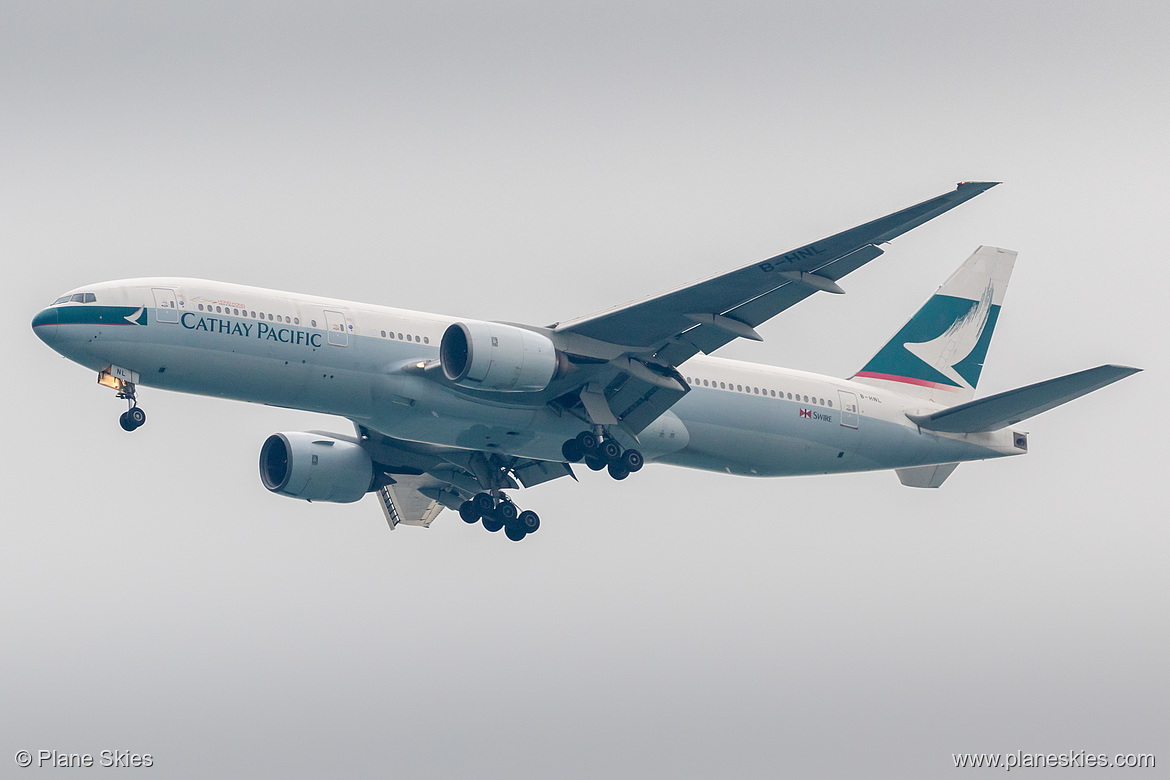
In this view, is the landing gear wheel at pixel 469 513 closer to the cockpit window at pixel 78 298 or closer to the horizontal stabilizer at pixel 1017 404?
the horizontal stabilizer at pixel 1017 404

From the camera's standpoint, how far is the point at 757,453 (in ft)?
138

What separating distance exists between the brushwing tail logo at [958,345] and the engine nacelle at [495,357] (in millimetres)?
15231

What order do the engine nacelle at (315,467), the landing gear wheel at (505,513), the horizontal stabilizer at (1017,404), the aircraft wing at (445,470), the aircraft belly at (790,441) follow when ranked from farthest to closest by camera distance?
the landing gear wheel at (505,513) < the aircraft wing at (445,470) < the engine nacelle at (315,467) < the aircraft belly at (790,441) < the horizontal stabilizer at (1017,404)

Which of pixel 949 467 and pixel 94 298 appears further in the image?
pixel 949 467

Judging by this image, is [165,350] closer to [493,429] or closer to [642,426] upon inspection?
[493,429]

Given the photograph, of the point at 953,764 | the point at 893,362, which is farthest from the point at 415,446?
the point at 953,764

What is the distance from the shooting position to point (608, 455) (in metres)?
39.6

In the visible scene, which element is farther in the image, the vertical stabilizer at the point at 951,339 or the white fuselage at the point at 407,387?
the vertical stabilizer at the point at 951,339

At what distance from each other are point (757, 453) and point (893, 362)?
698 cm

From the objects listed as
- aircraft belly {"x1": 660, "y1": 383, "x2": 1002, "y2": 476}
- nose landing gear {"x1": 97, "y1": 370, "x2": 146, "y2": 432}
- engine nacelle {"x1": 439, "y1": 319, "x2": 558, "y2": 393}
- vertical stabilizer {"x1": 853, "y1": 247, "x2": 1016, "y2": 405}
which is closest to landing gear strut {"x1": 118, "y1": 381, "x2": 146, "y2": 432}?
nose landing gear {"x1": 97, "y1": 370, "x2": 146, "y2": 432}

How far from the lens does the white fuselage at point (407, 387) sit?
35.6m

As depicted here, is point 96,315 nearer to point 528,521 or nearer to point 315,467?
point 315,467

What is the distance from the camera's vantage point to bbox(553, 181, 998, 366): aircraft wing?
1320 inches

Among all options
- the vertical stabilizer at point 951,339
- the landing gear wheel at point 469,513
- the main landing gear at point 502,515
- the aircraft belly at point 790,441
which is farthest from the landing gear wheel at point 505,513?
the vertical stabilizer at point 951,339
